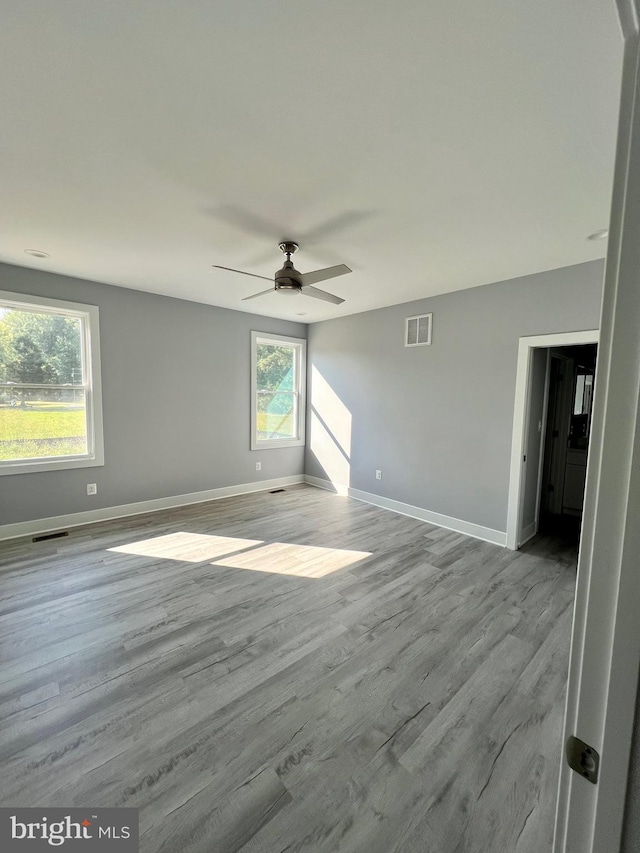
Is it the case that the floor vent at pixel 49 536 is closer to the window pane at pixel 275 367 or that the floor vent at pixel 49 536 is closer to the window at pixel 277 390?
the window at pixel 277 390

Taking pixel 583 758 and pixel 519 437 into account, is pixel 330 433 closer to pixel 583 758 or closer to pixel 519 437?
pixel 519 437

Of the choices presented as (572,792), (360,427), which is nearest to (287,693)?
(572,792)

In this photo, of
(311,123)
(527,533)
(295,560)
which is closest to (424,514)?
(527,533)

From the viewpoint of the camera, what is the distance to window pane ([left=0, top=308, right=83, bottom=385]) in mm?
3547

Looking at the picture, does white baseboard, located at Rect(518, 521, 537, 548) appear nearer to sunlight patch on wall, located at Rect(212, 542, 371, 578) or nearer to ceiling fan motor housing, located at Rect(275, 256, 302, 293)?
sunlight patch on wall, located at Rect(212, 542, 371, 578)

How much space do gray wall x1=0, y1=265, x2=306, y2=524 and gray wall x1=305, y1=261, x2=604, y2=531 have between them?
4.97 feet

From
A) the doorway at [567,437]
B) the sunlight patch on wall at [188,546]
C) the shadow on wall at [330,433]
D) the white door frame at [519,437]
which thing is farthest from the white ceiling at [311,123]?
the shadow on wall at [330,433]

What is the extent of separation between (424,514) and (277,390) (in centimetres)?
298

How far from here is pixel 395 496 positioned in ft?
15.6

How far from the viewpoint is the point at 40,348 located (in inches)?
147

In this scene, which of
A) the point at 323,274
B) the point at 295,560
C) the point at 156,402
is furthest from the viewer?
the point at 156,402

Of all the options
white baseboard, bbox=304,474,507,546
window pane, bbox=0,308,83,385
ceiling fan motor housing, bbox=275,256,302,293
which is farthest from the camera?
white baseboard, bbox=304,474,507,546

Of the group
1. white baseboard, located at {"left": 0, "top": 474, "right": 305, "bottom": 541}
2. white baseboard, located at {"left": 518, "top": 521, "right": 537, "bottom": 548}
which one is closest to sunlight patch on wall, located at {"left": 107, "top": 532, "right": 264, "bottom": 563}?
white baseboard, located at {"left": 0, "top": 474, "right": 305, "bottom": 541}

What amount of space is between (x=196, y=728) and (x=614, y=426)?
205 cm
